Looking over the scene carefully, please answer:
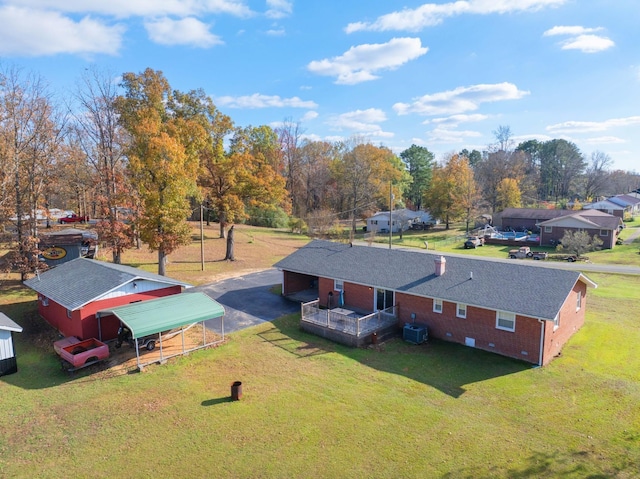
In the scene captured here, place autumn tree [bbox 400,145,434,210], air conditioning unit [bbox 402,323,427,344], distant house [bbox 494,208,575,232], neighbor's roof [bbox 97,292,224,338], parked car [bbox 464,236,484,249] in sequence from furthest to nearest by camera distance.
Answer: autumn tree [bbox 400,145,434,210] < distant house [bbox 494,208,575,232] < parked car [bbox 464,236,484,249] < air conditioning unit [bbox 402,323,427,344] < neighbor's roof [bbox 97,292,224,338]

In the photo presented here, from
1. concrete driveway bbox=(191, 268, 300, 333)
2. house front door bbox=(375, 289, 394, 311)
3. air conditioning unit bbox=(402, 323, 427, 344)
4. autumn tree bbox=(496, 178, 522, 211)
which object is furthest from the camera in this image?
autumn tree bbox=(496, 178, 522, 211)

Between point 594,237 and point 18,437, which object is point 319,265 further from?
point 594,237

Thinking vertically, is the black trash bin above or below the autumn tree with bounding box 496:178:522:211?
below

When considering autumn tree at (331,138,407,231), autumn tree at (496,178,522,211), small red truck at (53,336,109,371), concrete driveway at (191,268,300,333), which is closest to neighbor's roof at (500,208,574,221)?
autumn tree at (496,178,522,211)

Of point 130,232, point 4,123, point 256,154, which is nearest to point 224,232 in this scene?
point 256,154

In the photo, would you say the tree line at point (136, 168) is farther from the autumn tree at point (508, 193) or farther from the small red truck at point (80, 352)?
the autumn tree at point (508, 193)

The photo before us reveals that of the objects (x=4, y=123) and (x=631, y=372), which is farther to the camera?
(x=4, y=123)

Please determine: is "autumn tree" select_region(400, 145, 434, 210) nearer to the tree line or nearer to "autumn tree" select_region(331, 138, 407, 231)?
"autumn tree" select_region(331, 138, 407, 231)
